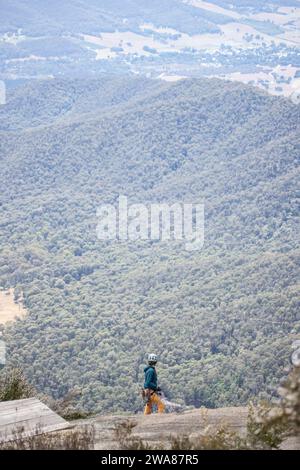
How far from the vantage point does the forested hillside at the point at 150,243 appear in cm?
4953

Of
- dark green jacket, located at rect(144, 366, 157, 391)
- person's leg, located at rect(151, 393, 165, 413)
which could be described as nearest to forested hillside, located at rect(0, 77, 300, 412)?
person's leg, located at rect(151, 393, 165, 413)

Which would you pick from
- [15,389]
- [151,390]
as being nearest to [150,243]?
[15,389]

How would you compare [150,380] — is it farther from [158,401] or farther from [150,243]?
[150,243]

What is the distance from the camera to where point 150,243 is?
291 ft

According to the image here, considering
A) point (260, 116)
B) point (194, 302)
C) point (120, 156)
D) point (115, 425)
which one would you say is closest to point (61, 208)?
point (120, 156)

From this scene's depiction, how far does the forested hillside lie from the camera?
49.5 m

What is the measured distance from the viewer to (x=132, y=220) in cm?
10138

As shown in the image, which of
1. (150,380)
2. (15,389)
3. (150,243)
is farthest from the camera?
(150,243)

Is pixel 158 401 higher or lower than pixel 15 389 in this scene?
lower

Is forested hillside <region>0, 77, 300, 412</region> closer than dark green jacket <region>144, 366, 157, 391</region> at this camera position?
No

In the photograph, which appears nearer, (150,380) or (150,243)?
(150,380)

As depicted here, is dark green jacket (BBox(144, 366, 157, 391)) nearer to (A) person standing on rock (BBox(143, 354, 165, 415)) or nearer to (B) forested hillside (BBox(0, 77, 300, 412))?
A: (A) person standing on rock (BBox(143, 354, 165, 415))

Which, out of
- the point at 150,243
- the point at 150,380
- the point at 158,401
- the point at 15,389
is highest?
the point at 150,243
